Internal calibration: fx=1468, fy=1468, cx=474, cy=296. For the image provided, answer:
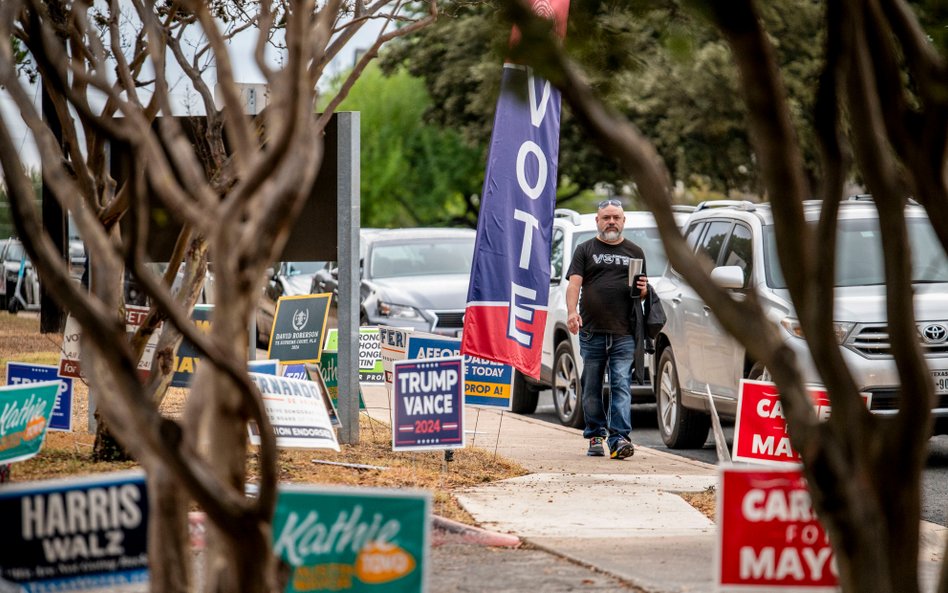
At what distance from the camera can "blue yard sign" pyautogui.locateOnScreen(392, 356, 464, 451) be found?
9195mm

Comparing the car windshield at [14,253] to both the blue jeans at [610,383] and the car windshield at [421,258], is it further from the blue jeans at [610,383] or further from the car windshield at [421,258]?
the blue jeans at [610,383]

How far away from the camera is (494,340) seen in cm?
1052

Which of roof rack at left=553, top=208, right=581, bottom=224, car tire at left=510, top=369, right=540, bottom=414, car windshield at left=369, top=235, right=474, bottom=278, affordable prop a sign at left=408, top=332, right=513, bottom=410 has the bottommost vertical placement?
car tire at left=510, top=369, right=540, bottom=414

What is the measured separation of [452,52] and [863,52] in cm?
3373

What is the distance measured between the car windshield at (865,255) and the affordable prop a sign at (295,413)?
14.1ft

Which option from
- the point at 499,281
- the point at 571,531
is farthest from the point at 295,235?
the point at 571,531

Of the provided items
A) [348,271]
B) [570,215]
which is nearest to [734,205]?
[570,215]

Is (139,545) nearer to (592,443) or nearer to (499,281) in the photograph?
(499,281)

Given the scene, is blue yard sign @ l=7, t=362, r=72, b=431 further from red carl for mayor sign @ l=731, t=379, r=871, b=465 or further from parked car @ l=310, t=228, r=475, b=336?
parked car @ l=310, t=228, r=475, b=336

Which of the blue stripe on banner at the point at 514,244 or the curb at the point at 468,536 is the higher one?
the blue stripe on banner at the point at 514,244

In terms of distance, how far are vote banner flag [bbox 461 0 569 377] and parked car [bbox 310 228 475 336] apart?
7.21m

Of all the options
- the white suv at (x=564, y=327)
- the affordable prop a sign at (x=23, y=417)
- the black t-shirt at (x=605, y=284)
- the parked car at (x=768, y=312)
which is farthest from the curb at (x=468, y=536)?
the white suv at (x=564, y=327)

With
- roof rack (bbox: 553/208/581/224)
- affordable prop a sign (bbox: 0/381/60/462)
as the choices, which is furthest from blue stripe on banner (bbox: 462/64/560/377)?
roof rack (bbox: 553/208/581/224)

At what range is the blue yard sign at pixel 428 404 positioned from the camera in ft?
30.2
